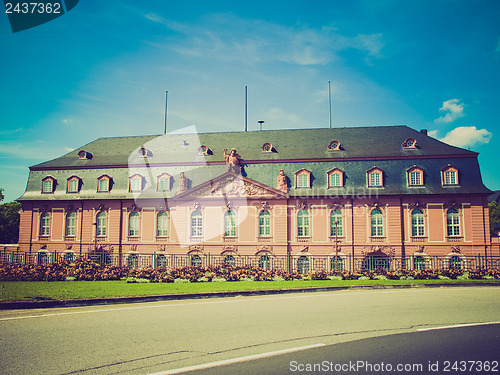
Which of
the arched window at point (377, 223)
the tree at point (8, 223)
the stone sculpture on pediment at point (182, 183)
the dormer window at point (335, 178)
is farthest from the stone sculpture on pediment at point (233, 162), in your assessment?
the tree at point (8, 223)

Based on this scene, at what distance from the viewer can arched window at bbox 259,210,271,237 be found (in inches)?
1357

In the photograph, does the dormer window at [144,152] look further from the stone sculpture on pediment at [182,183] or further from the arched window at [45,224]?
the arched window at [45,224]

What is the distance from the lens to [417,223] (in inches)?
1309

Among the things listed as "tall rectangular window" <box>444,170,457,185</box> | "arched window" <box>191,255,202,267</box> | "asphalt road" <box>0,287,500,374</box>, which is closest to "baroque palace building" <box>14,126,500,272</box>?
"tall rectangular window" <box>444,170,457,185</box>

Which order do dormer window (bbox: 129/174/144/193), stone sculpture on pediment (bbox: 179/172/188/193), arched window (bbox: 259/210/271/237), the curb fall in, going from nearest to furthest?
1. the curb
2. arched window (bbox: 259/210/271/237)
3. stone sculpture on pediment (bbox: 179/172/188/193)
4. dormer window (bbox: 129/174/144/193)

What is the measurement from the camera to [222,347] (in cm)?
718

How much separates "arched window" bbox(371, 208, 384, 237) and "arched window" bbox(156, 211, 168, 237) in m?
19.6

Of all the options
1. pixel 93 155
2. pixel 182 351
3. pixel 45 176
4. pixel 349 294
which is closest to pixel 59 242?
pixel 45 176

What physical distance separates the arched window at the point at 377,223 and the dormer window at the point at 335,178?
4094mm

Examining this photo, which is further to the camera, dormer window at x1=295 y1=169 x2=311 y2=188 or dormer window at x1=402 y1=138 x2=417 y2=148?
dormer window at x1=402 y1=138 x2=417 y2=148

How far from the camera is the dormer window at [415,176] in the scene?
33.4 m

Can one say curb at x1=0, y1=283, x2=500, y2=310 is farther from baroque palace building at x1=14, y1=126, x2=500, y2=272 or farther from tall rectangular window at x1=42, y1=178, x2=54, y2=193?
tall rectangular window at x1=42, y1=178, x2=54, y2=193

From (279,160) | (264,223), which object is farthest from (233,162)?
(264,223)

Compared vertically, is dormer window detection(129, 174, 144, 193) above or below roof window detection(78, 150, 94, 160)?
below
